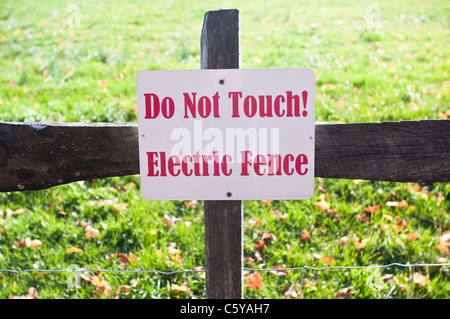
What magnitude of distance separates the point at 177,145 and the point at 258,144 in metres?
0.28

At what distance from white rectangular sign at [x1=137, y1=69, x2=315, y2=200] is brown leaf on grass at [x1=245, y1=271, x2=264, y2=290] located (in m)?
1.26

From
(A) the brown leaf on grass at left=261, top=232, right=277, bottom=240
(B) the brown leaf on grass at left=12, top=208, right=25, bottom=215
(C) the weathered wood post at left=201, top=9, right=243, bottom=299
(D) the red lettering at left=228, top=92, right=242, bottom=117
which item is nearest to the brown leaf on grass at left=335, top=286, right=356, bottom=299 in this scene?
(A) the brown leaf on grass at left=261, top=232, right=277, bottom=240

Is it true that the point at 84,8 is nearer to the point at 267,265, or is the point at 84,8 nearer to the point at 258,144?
the point at 267,265

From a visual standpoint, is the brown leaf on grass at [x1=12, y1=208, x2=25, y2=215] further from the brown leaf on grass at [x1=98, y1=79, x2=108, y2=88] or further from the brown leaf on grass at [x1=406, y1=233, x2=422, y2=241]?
the brown leaf on grass at [x1=406, y1=233, x2=422, y2=241]

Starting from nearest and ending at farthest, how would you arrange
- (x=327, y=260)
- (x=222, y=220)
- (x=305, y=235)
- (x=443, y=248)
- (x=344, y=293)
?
(x=222, y=220), (x=344, y=293), (x=327, y=260), (x=443, y=248), (x=305, y=235)

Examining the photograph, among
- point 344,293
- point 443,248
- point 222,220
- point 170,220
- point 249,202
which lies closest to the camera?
point 222,220

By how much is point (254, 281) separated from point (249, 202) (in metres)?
0.82

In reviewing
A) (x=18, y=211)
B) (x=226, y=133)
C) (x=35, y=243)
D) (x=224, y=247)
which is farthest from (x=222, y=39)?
(x=18, y=211)

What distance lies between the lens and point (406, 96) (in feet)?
14.7

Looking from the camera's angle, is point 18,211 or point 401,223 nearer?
point 401,223

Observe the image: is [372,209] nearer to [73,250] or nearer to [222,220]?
[222,220]

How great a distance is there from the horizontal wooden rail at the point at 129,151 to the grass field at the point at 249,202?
48.1 inches

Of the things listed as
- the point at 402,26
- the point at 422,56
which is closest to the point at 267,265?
the point at 422,56

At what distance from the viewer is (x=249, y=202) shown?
327cm
